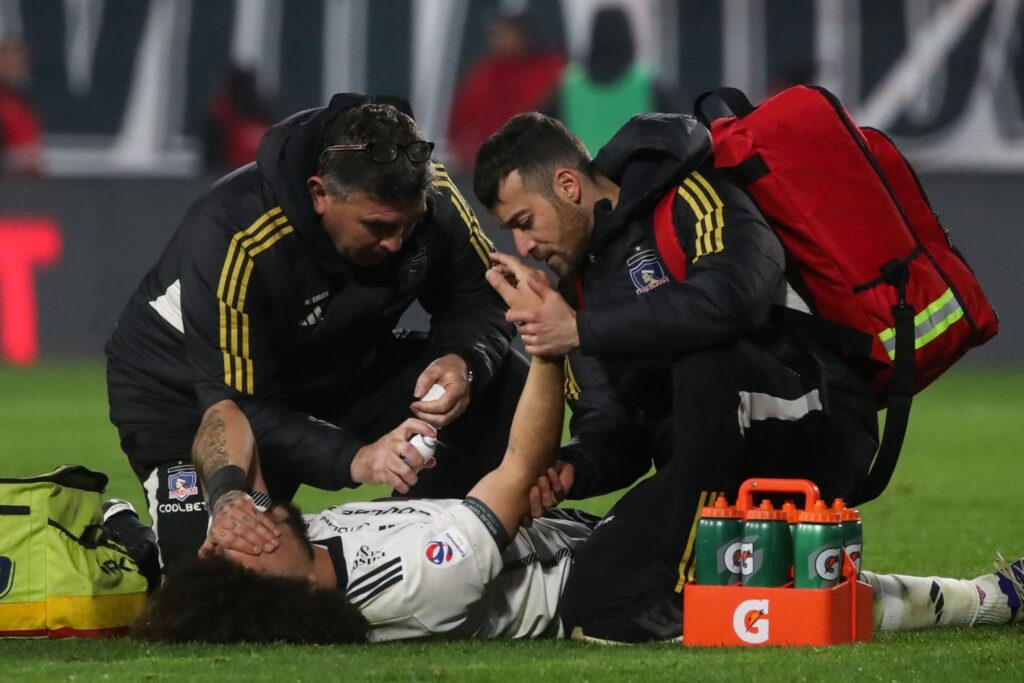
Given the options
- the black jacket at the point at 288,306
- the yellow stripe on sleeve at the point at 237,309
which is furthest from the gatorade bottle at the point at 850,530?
the yellow stripe on sleeve at the point at 237,309

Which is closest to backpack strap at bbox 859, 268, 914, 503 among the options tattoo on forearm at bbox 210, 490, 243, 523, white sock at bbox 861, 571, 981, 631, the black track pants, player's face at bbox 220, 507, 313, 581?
the black track pants

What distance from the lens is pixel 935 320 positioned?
4.71m

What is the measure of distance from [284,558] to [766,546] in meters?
1.10

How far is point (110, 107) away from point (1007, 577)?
12645 mm

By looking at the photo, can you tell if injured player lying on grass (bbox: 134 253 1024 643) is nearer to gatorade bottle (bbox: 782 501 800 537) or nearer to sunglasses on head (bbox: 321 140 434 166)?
gatorade bottle (bbox: 782 501 800 537)

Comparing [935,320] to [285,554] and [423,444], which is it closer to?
[423,444]

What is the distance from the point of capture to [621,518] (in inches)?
181

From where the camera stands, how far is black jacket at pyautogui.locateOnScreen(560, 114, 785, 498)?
4.43 meters

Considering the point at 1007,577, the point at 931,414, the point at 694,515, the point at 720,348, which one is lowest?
the point at 931,414

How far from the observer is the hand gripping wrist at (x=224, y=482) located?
4.73 metres

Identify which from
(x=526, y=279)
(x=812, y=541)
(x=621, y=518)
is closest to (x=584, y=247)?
(x=526, y=279)

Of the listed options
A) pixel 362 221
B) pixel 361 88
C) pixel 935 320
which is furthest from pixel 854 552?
pixel 361 88

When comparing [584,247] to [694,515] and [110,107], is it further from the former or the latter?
[110,107]

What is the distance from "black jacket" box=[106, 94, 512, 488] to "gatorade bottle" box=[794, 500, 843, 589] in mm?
1359
